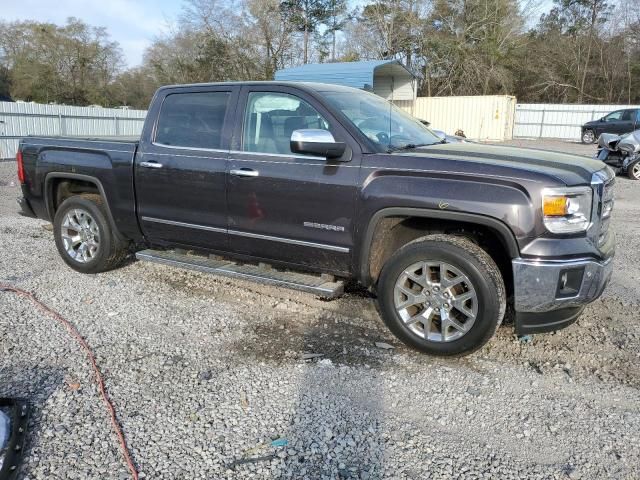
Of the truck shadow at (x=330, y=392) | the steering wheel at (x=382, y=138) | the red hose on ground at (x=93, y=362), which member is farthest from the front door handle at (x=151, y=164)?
the steering wheel at (x=382, y=138)

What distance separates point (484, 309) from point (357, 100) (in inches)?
82.3

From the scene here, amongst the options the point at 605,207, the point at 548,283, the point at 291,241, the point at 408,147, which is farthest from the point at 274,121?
the point at 605,207

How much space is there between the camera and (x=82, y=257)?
564 cm

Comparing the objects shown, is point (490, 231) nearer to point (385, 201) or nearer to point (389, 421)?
point (385, 201)

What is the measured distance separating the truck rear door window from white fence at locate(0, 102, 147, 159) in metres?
13.3

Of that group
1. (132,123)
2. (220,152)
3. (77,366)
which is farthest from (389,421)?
(132,123)

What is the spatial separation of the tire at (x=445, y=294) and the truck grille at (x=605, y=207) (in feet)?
2.57

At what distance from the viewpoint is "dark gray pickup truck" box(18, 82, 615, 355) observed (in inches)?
135

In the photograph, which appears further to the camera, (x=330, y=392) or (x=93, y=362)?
(x=93, y=362)

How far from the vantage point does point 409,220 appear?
4035 millimetres

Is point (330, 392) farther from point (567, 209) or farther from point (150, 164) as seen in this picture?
point (150, 164)

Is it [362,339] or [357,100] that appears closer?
[362,339]

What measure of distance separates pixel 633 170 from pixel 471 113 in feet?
55.6

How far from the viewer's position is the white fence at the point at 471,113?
2928 cm
